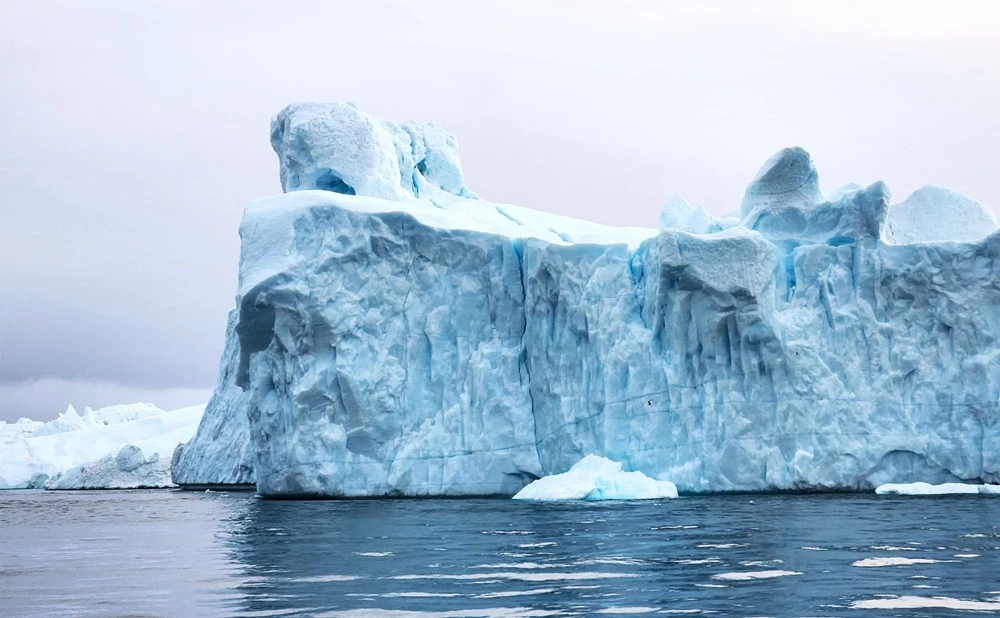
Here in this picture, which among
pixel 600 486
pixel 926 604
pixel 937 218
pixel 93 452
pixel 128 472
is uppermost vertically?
pixel 937 218

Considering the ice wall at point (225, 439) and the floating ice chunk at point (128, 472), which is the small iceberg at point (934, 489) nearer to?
the ice wall at point (225, 439)

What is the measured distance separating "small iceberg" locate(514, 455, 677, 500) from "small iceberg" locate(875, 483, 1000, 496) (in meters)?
4.02

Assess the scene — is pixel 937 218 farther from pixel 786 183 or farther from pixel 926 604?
pixel 926 604

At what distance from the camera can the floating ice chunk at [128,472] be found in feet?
135

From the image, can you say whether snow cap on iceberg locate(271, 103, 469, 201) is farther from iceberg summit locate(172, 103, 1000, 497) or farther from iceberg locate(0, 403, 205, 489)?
iceberg locate(0, 403, 205, 489)

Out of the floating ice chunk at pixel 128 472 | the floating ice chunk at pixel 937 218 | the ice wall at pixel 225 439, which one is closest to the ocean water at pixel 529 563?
the floating ice chunk at pixel 937 218

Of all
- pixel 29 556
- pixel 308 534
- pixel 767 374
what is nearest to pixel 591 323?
pixel 767 374

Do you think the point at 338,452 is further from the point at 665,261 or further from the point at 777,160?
the point at 777,160

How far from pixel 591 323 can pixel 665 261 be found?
2.34 metres

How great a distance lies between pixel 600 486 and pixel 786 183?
7.84 m

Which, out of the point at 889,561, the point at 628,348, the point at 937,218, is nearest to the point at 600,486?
the point at 628,348

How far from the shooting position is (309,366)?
2211 centimetres

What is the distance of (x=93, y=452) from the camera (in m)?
50.2

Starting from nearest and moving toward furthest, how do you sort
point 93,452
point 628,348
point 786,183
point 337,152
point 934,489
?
point 934,489, point 628,348, point 786,183, point 337,152, point 93,452
